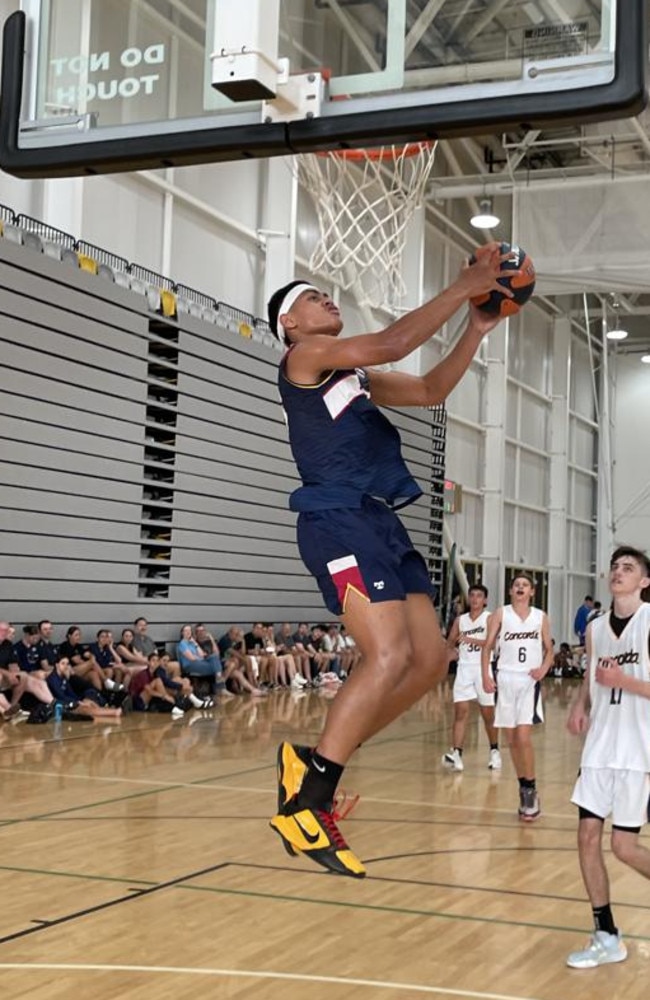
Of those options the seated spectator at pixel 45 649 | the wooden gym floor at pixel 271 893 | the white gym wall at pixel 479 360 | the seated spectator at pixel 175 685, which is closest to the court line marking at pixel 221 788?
the wooden gym floor at pixel 271 893

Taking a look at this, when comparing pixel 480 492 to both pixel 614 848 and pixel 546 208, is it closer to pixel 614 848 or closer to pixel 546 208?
pixel 546 208

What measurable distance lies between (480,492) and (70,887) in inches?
1004

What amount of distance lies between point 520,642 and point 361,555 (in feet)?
19.1

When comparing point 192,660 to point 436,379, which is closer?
point 436,379

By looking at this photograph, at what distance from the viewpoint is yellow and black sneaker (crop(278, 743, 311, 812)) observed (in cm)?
415

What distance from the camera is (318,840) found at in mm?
4020

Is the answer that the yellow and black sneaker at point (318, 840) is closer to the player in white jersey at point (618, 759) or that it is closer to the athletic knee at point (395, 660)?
→ the athletic knee at point (395, 660)

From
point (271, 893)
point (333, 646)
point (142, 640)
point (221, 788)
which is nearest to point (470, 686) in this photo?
point (221, 788)

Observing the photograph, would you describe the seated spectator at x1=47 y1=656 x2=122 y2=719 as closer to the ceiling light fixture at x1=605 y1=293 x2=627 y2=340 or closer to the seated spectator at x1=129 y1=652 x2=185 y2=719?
the seated spectator at x1=129 y1=652 x2=185 y2=719

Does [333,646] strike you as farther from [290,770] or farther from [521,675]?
[290,770]

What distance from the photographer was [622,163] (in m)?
26.3

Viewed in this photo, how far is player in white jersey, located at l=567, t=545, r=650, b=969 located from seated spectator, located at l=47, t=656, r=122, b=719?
33.4 ft

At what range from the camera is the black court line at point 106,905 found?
5711 millimetres

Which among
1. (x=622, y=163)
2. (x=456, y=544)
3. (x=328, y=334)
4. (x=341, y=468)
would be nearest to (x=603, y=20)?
(x=328, y=334)
